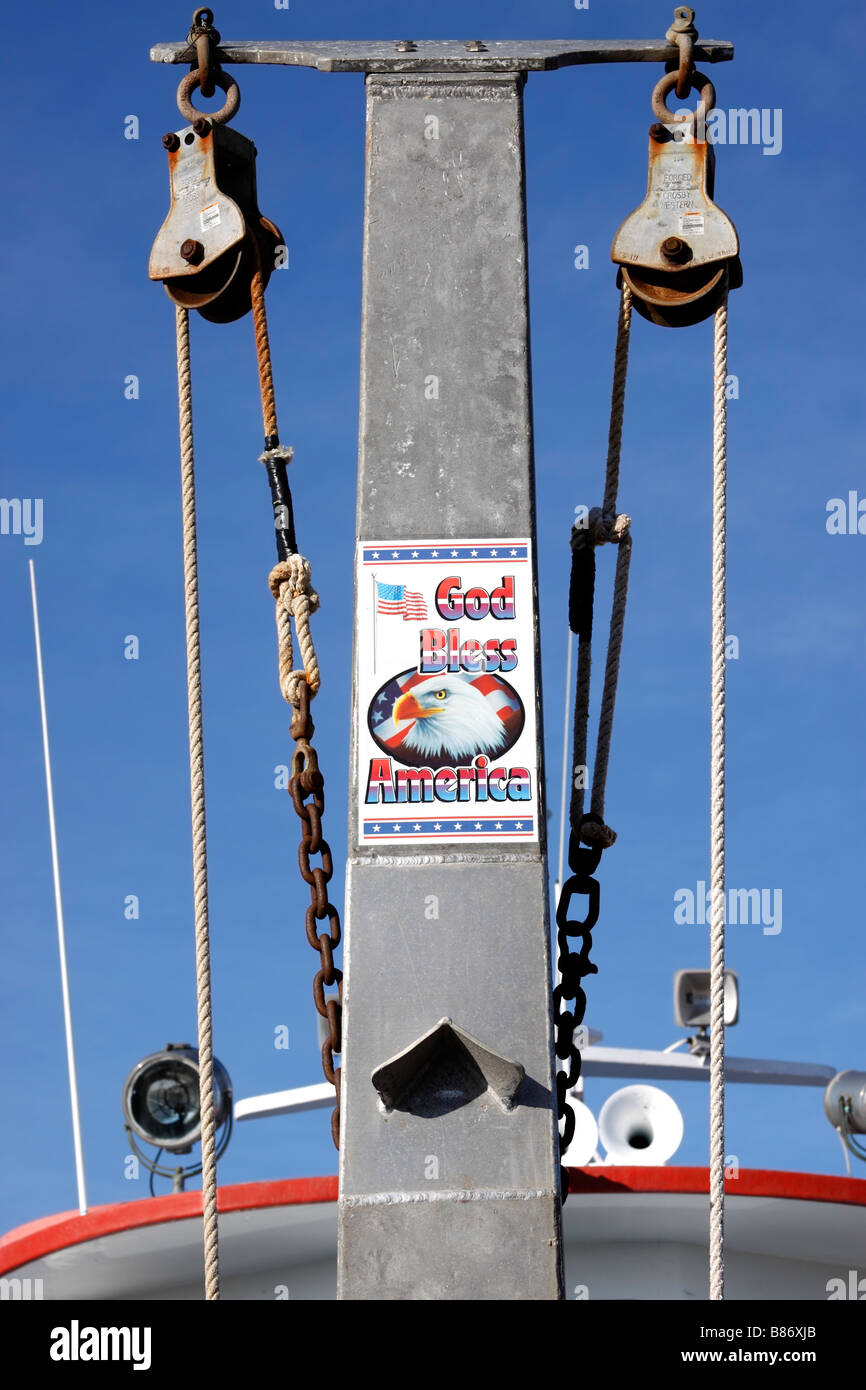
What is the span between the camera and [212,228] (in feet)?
23.1

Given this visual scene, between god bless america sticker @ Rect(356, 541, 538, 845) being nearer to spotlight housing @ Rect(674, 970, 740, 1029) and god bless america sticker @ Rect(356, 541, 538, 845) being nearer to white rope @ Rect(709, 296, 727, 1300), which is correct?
white rope @ Rect(709, 296, 727, 1300)

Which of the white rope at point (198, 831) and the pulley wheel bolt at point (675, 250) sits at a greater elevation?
the pulley wheel bolt at point (675, 250)

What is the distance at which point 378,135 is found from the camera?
6.91m

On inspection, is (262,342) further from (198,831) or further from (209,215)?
(198,831)

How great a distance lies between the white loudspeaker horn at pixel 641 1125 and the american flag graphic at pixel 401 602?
10.2 meters

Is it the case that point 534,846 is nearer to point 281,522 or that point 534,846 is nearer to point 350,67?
point 281,522

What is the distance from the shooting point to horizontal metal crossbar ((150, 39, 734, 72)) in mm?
6906

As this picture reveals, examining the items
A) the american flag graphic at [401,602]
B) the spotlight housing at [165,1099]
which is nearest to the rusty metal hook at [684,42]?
the american flag graphic at [401,602]

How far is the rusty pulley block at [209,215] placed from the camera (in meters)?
7.01

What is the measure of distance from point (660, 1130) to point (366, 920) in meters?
10.5

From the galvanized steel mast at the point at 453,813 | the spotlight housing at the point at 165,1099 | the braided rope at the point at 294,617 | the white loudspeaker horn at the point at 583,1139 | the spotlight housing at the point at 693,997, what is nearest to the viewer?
the galvanized steel mast at the point at 453,813

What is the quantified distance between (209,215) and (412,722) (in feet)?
6.67

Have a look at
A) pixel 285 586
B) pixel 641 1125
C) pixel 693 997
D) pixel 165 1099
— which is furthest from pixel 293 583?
pixel 693 997

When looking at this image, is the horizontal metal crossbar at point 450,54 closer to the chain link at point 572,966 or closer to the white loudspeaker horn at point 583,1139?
the chain link at point 572,966
